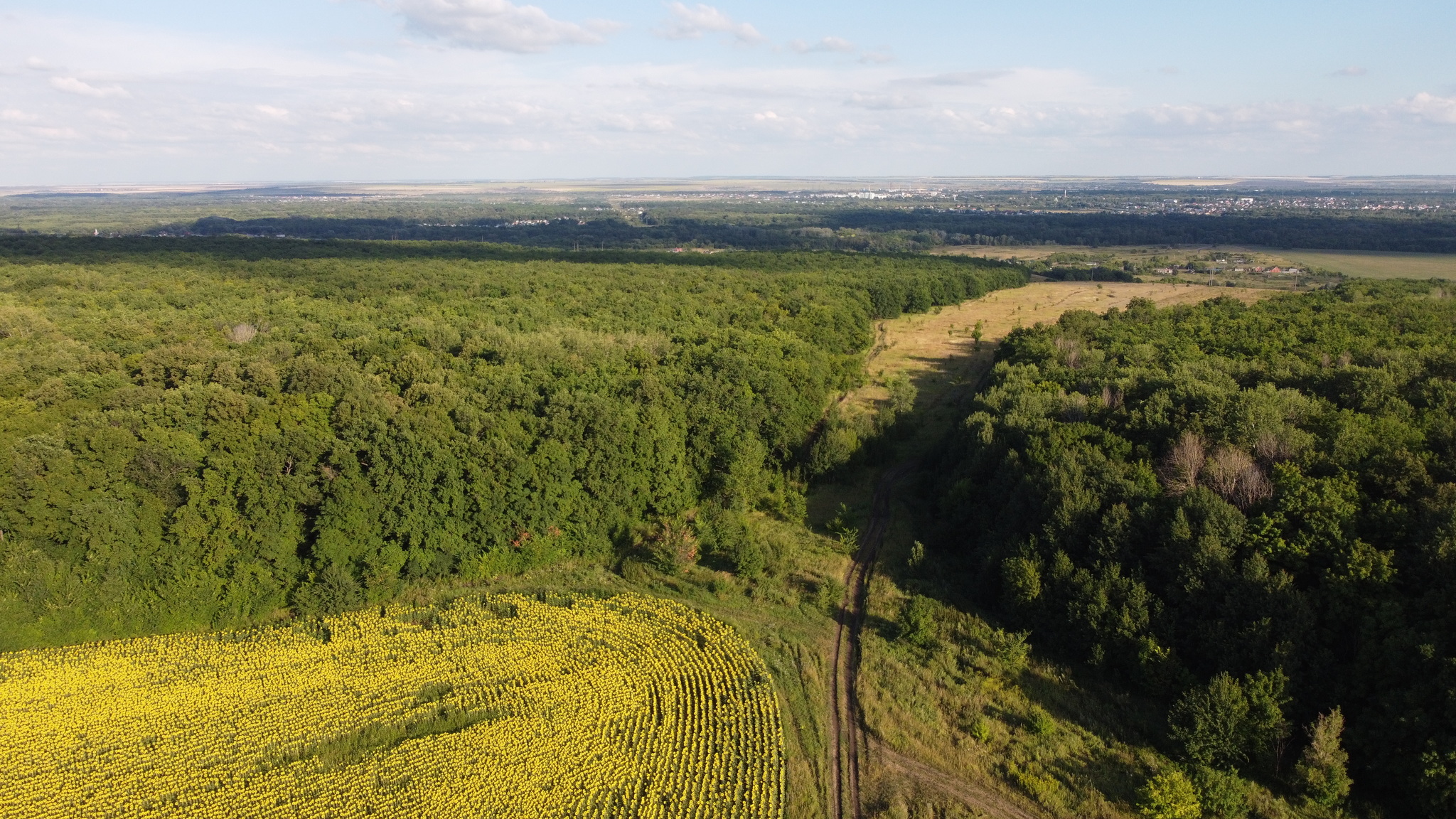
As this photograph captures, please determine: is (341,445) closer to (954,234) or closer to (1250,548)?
(1250,548)

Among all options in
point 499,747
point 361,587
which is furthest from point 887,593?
point 361,587

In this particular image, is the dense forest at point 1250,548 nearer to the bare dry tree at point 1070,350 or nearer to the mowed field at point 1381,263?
the bare dry tree at point 1070,350

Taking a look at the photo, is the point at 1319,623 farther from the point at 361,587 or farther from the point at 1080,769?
the point at 361,587

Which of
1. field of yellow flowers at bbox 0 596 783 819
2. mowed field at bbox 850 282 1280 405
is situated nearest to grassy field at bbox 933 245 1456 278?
mowed field at bbox 850 282 1280 405

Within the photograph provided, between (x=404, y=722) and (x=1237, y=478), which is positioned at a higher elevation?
(x=1237, y=478)

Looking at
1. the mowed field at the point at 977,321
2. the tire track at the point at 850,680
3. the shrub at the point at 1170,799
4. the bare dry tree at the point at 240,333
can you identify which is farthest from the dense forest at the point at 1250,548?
the bare dry tree at the point at 240,333

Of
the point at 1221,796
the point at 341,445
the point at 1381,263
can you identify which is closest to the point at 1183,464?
the point at 1221,796
